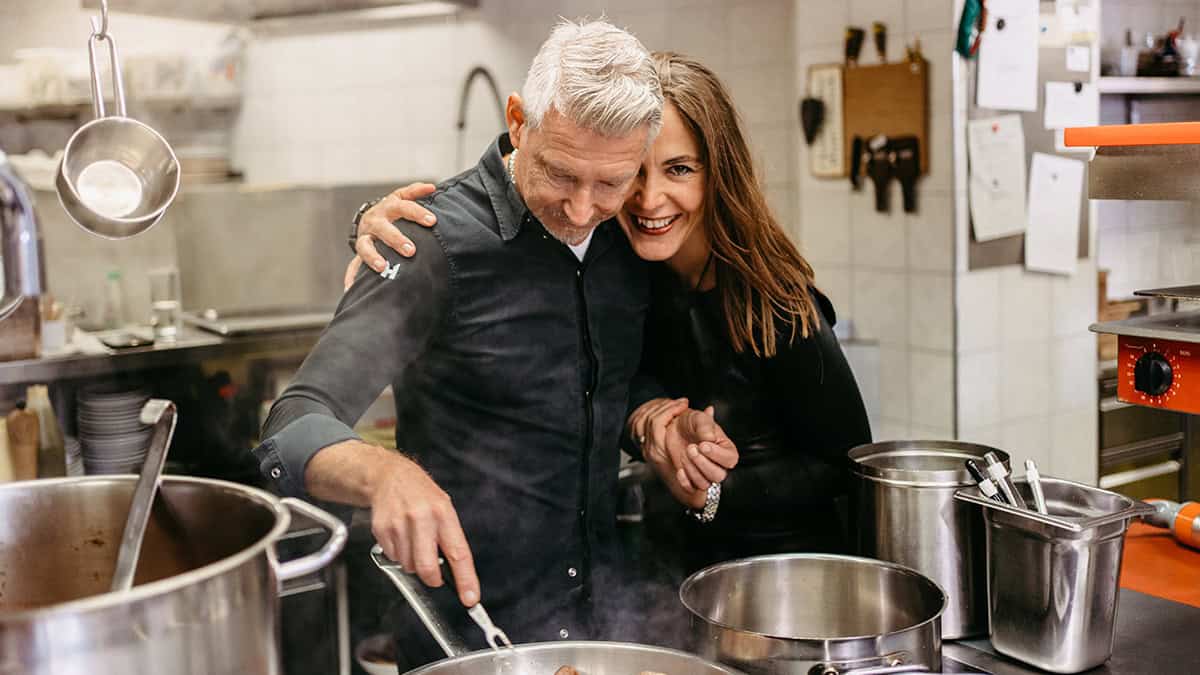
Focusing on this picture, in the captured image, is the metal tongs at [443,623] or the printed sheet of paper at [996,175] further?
the printed sheet of paper at [996,175]

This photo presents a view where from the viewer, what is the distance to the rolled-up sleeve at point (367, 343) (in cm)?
164

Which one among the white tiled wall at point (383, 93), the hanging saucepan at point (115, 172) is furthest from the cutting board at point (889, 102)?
the hanging saucepan at point (115, 172)

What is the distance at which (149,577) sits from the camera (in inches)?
48.7

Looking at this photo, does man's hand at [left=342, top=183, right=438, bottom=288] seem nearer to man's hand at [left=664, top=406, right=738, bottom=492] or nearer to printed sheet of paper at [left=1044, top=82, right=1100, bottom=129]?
man's hand at [left=664, top=406, right=738, bottom=492]

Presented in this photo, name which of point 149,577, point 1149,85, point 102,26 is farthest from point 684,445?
point 1149,85

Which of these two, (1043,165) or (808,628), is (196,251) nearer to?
(1043,165)

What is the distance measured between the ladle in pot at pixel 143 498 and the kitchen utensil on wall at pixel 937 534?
3.37ft

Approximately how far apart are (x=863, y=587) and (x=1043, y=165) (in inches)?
125

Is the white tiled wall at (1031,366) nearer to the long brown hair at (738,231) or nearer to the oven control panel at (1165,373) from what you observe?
the oven control panel at (1165,373)

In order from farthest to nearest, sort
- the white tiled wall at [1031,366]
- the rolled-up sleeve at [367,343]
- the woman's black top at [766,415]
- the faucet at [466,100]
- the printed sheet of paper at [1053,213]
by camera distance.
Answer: the faucet at [466,100] → the printed sheet of paper at [1053,213] → the white tiled wall at [1031,366] → the woman's black top at [766,415] → the rolled-up sleeve at [367,343]

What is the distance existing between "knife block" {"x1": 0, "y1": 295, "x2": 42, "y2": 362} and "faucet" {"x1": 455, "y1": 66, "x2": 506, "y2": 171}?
8.28 ft

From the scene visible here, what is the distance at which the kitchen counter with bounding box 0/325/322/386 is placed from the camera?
361 cm

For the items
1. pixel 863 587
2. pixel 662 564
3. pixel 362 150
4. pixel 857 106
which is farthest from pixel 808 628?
pixel 362 150

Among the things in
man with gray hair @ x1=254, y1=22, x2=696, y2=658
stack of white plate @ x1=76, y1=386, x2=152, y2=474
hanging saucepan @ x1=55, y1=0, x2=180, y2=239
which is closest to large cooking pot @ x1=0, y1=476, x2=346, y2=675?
man with gray hair @ x1=254, y1=22, x2=696, y2=658
